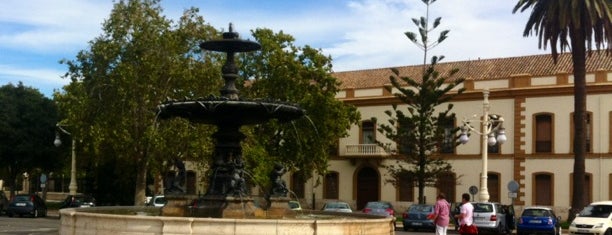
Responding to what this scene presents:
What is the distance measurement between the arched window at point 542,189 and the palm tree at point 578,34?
956 cm

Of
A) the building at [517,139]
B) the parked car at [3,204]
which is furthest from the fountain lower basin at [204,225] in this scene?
the building at [517,139]

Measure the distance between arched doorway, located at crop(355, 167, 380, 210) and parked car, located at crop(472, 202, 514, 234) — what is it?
1969 cm

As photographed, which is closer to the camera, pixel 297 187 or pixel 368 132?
pixel 368 132

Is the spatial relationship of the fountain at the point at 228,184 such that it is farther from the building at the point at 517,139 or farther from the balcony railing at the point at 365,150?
the balcony railing at the point at 365,150

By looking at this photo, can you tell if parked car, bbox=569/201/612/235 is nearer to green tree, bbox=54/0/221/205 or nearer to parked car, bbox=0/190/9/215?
green tree, bbox=54/0/221/205

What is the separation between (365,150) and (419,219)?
1752 cm

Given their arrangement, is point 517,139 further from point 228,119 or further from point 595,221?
point 228,119

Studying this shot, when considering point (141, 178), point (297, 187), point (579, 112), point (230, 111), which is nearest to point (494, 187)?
point (579, 112)

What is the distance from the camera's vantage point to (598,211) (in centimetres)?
2820

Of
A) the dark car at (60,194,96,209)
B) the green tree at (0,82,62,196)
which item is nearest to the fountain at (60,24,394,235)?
the dark car at (60,194,96,209)

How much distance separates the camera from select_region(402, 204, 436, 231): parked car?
3469 centimetres

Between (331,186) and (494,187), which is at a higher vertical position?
(494,187)

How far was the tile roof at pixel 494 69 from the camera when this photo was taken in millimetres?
47000

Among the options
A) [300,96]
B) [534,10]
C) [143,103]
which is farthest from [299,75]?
[534,10]
